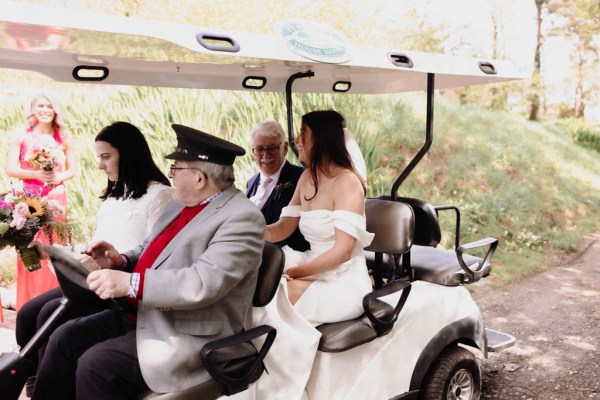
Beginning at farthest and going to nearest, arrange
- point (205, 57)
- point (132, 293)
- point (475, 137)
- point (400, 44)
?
point (400, 44)
point (475, 137)
point (205, 57)
point (132, 293)

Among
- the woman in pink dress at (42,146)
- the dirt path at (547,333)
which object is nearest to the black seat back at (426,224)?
the dirt path at (547,333)

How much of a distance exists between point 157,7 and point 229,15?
144cm

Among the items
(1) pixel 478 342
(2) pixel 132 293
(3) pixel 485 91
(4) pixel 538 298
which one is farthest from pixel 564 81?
(2) pixel 132 293

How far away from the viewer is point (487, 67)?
3139mm

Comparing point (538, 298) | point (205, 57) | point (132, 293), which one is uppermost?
point (205, 57)

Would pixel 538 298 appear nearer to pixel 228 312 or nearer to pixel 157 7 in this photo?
pixel 228 312

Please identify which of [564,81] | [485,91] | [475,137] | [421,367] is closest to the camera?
[421,367]

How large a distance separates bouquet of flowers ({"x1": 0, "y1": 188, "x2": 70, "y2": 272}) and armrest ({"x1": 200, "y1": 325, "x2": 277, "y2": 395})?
2.95 ft

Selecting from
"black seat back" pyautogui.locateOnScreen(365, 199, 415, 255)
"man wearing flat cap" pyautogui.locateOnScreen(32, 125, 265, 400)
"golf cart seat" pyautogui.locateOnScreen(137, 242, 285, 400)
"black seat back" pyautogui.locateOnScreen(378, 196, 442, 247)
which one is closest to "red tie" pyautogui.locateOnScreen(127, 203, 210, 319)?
"man wearing flat cap" pyautogui.locateOnScreen(32, 125, 265, 400)

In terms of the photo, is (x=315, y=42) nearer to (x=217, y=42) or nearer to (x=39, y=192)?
(x=217, y=42)

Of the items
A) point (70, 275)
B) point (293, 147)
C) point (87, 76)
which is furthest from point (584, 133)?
point (70, 275)

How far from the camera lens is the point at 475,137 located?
11.2 metres

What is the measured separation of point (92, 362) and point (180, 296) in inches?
16.7

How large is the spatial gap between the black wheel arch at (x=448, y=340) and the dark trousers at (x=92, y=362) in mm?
1331
